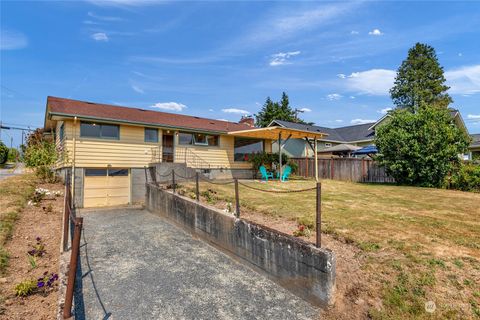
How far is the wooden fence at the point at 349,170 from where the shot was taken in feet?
53.7

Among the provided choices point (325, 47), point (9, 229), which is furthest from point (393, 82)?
point (9, 229)

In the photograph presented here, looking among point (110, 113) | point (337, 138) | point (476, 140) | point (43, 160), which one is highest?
point (110, 113)

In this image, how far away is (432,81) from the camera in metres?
31.4

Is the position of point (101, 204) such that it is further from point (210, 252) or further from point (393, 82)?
point (393, 82)

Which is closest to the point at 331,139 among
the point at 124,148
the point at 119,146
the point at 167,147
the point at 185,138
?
the point at 185,138

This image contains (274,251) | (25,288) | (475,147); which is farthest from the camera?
(475,147)

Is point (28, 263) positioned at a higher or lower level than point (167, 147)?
lower

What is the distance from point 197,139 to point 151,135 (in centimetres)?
278

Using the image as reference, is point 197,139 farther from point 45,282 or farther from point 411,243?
point 411,243

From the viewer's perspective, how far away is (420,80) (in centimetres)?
3197

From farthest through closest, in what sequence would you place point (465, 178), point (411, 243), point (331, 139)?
point (331, 139), point (465, 178), point (411, 243)

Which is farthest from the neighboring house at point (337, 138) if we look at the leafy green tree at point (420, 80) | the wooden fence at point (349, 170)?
the leafy green tree at point (420, 80)

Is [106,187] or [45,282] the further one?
[106,187]

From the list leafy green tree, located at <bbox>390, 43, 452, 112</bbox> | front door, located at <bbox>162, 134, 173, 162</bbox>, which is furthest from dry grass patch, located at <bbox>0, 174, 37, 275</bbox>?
leafy green tree, located at <bbox>390, 43, 452, 112</bbox>
